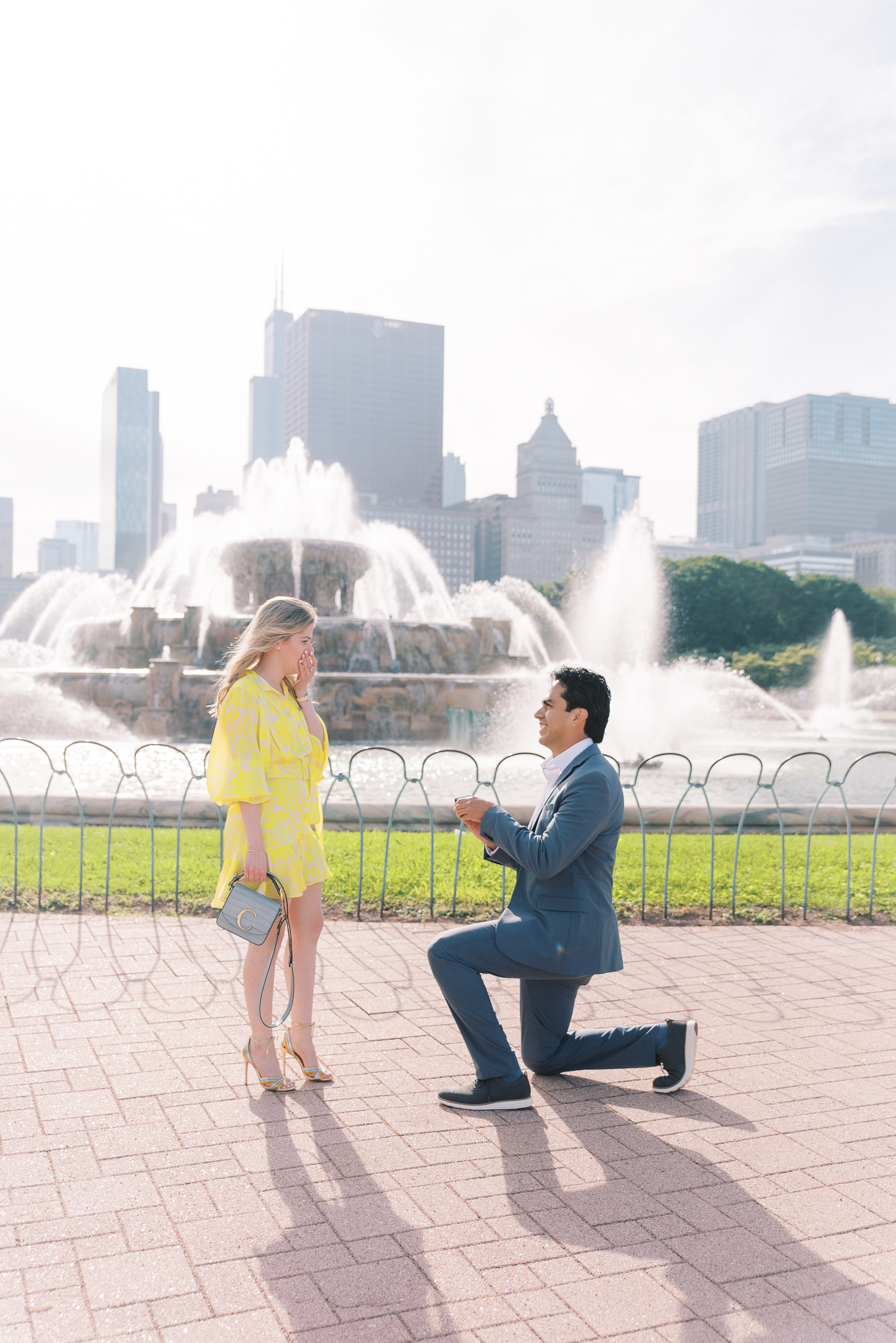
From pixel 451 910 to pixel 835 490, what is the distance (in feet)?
660

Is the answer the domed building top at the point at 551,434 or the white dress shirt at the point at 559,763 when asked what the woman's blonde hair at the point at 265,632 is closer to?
the white dress shirt at the point at 559,763

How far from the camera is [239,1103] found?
12.8ft

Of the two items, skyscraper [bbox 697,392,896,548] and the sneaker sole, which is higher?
skyscraper [bbox 697,392,896,548]

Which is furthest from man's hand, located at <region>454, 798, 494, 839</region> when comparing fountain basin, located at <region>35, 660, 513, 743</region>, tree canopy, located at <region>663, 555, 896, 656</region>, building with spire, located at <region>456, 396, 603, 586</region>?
building with spire, located at <region>456, 396, 603, 586</region>

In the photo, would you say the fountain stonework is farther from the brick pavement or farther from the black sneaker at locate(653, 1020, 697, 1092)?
the black sneaker at locate(653, 1020, 697, 1092)

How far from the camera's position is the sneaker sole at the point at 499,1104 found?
3.89 m

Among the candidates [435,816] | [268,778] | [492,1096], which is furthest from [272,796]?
[435,816]

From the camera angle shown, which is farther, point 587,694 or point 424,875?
point 424,875

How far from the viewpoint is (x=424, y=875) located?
7738 mm

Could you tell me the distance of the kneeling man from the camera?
3.72 m

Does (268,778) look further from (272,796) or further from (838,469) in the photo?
(838,469)

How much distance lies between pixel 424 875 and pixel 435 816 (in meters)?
1.67

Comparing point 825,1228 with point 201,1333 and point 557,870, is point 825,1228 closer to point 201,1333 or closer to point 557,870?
point 557,870

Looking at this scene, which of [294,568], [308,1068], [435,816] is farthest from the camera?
[294,568]
